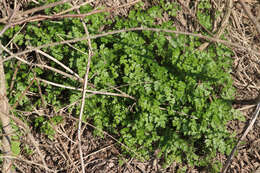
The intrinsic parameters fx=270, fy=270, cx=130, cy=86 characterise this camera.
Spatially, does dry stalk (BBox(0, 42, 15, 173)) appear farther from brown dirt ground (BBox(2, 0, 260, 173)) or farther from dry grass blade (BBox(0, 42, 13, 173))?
brown dirt ground (BBox(2, 0, 260, 173))

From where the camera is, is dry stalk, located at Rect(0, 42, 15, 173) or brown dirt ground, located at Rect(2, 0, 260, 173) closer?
dry stalk, located at Rect(0, 42, 15, 173)

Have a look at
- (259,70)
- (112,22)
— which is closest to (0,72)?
(112,22)

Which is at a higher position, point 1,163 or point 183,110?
point 183,110

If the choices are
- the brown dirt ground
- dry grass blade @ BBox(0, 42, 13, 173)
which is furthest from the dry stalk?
the brown dirt ground

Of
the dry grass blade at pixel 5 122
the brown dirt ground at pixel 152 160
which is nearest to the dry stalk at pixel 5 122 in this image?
the dry grass blade at pixel 5 122

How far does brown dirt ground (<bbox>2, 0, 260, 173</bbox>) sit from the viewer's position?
390 centimetres

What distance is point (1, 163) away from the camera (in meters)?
3.63

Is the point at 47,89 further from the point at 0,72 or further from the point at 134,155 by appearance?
the point at 134,155

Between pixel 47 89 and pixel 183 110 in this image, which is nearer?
pixel 183 110

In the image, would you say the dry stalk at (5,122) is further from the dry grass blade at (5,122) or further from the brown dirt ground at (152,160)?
the brown dirt ground at (152,160)

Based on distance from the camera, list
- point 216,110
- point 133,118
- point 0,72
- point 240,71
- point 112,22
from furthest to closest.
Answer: point 240,71, point 112,22, point 133,118, point 216,110, point 0,72

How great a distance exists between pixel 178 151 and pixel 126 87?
3.65 ft

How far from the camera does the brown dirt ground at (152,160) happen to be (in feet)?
12.8

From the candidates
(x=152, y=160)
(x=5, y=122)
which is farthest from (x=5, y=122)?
(x=152, y=160)
